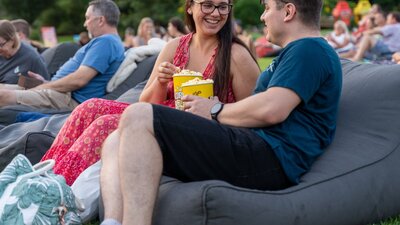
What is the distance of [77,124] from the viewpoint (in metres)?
5.00

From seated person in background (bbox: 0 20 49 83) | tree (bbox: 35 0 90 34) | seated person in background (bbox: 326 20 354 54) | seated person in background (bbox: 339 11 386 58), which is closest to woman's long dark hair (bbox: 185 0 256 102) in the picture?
seated person in background (bbox: 0 20 49 83)

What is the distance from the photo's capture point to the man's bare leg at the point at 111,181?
375 centimetres

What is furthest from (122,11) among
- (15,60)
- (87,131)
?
(87,131)

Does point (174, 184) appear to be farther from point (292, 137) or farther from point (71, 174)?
point (71, 174)

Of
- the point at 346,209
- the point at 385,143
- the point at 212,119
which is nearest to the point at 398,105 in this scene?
the point at 385,143

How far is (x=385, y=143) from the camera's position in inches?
172

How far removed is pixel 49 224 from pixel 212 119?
102 centimetres

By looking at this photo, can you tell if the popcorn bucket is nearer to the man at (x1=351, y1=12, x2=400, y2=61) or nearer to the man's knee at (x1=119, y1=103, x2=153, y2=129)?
the man's knee at (x1=119, y1=103, x2=153, y2=129)

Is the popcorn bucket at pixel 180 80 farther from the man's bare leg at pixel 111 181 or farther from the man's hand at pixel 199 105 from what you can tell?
the man's bare leg at pixel 111 181

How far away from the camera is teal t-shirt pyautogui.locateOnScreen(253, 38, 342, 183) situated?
12.3 feet

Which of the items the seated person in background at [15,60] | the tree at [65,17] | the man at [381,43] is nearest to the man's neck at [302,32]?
the seated person in background at [15,60]

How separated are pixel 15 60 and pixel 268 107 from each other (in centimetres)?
569

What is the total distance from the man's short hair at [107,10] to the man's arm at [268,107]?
4.44 m

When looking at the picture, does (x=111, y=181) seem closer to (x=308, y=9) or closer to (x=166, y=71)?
(x=166, y=71)
